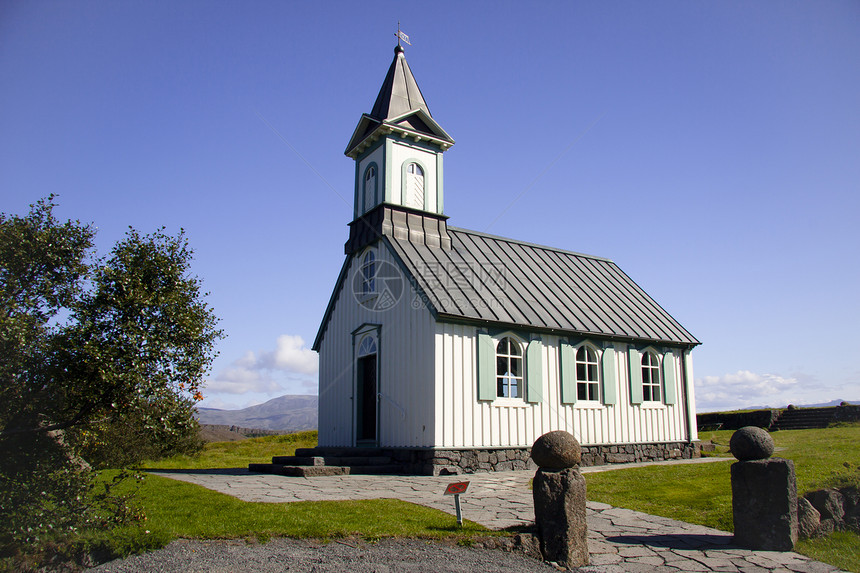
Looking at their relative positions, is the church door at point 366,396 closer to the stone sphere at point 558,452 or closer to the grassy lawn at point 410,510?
the grassy lawn at point 410,510

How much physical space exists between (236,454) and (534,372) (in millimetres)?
10627

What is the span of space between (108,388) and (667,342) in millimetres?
16366

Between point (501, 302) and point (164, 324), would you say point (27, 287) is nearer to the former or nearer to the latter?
point (164, 324)

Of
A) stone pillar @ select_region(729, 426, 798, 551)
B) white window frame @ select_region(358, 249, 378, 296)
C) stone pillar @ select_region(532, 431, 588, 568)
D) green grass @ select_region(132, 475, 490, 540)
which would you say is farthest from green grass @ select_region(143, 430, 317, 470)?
stone pillar @ select_region(729, 426, 798, 551)

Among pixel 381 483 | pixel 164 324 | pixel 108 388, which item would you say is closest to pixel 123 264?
pixel 164 324

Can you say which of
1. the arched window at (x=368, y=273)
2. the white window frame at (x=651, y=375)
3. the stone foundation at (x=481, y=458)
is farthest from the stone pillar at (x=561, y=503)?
the white window frame at (x=651, y=375)

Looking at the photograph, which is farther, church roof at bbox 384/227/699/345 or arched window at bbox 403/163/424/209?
arched window at bbox 403/163/424/209

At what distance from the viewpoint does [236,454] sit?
20484mm

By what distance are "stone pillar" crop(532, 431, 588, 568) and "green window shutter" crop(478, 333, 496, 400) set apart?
7.80 metres

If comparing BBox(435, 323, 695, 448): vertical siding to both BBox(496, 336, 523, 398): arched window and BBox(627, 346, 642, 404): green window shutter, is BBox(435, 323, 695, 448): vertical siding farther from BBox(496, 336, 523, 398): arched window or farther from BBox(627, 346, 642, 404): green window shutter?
BBox(496, 336, 523, 398): arched window

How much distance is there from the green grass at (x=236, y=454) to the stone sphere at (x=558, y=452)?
10810 mm

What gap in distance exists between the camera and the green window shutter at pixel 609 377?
17.3 metres

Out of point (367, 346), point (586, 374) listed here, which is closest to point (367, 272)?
point (367, 346)

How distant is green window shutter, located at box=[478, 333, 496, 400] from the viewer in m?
14.9
